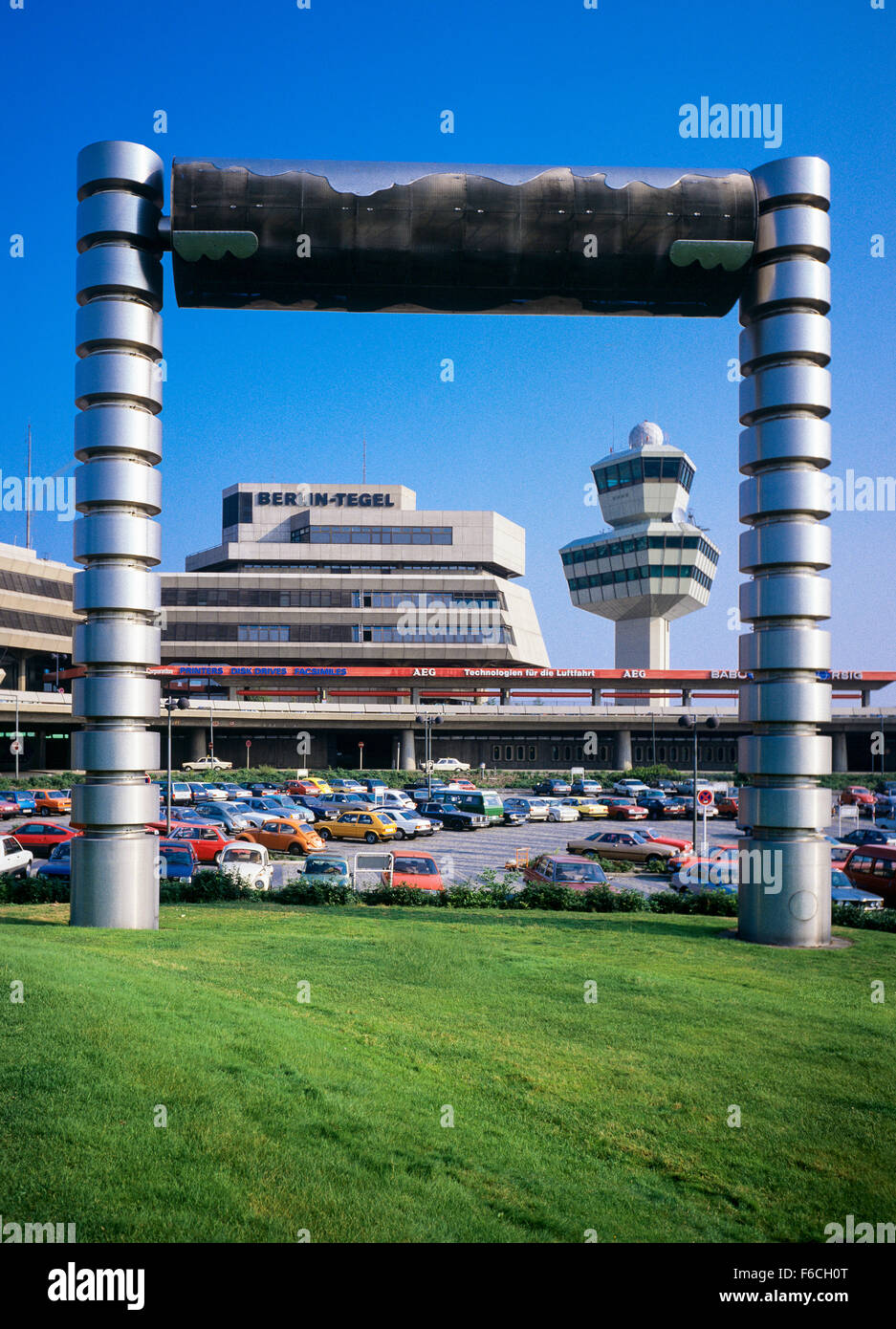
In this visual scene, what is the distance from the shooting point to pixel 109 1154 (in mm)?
5957

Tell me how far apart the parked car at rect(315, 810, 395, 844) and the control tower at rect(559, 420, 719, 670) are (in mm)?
57089

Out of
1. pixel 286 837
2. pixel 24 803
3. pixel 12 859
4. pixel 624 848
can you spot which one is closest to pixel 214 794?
pixel 24 803

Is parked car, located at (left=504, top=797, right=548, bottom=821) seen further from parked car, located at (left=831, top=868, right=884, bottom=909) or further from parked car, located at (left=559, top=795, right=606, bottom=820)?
parked car, located at (left=831, top=868, right=884, bottom=909)

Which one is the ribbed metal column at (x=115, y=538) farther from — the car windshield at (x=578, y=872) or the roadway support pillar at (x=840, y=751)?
the roadway support pillar at (x=840, y=751)

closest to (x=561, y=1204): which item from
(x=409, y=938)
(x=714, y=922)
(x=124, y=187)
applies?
(x=409, y=938)

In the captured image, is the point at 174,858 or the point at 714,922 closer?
the point at 714,922

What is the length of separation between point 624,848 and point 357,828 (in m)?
11.7

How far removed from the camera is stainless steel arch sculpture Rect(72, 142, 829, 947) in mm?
15398

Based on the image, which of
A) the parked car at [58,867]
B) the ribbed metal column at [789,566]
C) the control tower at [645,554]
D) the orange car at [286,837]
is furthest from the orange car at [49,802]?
the control tower at [645,554]

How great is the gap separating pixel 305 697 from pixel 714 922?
8477 cm

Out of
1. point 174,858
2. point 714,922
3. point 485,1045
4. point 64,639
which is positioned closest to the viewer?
point 485,1045

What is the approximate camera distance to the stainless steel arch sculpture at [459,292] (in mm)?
15398

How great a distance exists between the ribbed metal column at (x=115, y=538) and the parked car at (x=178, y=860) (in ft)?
33.4

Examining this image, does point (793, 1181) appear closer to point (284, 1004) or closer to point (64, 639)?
point (284, 1004)
